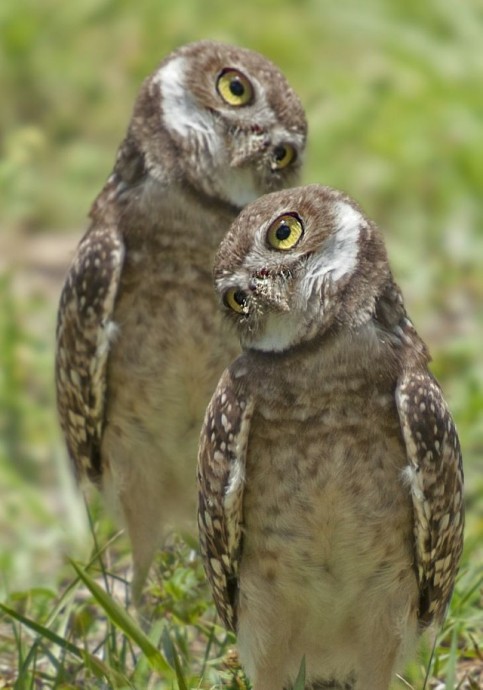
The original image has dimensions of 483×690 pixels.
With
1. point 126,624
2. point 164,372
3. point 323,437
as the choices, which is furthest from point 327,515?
point 164,372

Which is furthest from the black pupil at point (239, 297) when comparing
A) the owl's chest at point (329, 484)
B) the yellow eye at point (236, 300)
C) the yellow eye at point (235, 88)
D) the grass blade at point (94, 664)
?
the yellow eye at point (235, 88)

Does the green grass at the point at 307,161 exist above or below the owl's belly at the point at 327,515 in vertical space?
above

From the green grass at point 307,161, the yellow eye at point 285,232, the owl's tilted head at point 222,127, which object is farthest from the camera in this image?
the green grass at point 307,161

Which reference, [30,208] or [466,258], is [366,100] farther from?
[30,208]

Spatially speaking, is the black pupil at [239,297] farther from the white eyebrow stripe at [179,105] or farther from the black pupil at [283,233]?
the white eyebrow stripe at [179,105]

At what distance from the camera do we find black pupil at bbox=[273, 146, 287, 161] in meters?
5.94

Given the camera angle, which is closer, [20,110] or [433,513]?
[433,513]

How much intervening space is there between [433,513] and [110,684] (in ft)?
3.46

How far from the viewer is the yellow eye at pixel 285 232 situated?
15.6 ft

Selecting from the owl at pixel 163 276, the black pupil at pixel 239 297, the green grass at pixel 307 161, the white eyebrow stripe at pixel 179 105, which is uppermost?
the green grass at pixel 307 161

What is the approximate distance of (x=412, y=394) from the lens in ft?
15.5

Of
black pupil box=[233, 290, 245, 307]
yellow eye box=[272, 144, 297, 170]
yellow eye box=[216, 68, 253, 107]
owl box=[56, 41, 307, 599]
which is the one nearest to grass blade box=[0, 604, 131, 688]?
owl box=[56, 41, 307, 599]

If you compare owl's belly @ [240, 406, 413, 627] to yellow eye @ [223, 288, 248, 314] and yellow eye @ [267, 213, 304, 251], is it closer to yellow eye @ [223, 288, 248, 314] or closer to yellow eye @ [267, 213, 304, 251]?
yellow eye @ [223, 288, 248, 314]

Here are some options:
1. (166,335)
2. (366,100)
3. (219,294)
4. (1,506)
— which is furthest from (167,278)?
(366,100)
